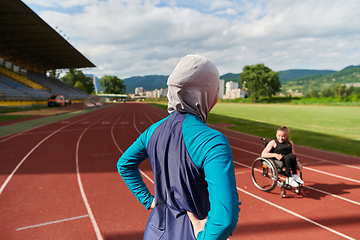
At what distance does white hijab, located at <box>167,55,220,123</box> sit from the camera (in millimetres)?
1014

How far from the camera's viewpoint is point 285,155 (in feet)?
14.2

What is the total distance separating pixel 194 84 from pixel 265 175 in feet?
14.3

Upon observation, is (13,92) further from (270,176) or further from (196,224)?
(196,224)

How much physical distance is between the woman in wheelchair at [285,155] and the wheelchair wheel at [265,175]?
0.60ft

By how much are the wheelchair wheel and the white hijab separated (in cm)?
386

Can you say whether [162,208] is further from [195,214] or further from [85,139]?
[85,139]

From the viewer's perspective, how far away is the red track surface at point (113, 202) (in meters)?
3.14

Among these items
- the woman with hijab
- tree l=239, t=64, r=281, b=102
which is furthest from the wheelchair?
tree l=239, t=64, r=281, b=102

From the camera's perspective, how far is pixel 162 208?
1146 millimetres

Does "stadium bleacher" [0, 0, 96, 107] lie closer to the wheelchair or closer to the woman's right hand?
the wheelchair

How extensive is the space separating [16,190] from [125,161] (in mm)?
4572

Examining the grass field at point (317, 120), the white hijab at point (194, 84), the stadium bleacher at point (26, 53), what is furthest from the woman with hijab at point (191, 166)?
the stadium bleacher at point (26, 53)

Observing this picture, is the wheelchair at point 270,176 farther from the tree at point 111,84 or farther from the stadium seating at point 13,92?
the tree at point 111,84

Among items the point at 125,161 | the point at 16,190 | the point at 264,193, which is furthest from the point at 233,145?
the point at 125,161
